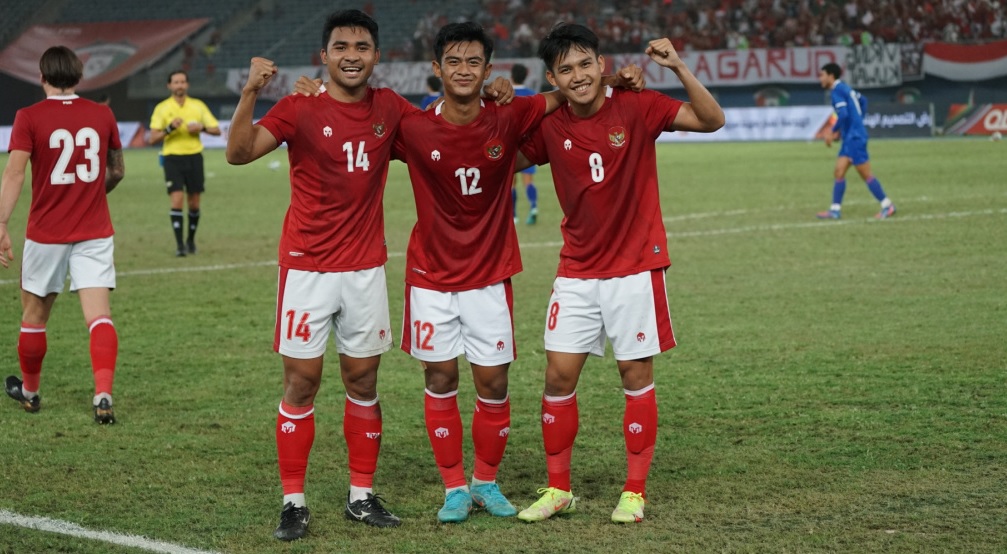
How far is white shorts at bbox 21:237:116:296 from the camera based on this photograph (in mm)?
6957

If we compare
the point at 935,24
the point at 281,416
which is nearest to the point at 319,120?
the point at 281,416

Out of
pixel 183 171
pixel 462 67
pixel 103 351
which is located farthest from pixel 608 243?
pixel 183 171

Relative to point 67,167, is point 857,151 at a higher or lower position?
lower

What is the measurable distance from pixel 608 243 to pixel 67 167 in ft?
11.3

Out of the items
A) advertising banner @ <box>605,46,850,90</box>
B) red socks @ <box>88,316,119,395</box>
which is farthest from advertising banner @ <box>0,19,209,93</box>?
red socks @ <box>88,316,119,395</box>

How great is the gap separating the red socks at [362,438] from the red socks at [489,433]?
16.9 inches

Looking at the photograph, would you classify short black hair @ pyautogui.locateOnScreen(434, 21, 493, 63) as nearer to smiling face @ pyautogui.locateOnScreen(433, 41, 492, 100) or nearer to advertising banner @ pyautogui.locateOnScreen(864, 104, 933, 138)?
smiling face @ pyautogui.locateOnScreen(433, 41, 492, 100)

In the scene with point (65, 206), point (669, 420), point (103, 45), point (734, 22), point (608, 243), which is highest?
point (103, 45)

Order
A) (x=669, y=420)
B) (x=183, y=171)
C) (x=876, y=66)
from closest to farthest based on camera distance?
(x=669, y=420)
(x=183, y=171)
(x=876, y=66)

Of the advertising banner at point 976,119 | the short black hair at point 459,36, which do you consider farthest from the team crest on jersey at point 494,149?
the advertising banner at point 976,119

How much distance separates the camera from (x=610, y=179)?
199 inches

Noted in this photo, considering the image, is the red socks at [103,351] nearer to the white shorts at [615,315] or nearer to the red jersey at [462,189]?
the red jersey at [462,189]

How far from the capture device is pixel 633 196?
5102mm

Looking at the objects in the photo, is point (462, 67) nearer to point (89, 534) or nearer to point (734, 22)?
point (89, 534)
